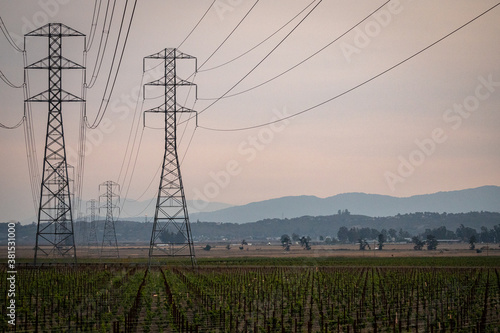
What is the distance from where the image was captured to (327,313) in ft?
98.9

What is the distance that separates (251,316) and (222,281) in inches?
696

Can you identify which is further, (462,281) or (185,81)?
(185,81)

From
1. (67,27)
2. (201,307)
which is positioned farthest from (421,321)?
(67,27)

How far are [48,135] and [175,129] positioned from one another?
32.7 ft

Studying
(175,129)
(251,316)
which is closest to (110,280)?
(175,129)

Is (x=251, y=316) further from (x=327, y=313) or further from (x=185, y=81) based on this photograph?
(x=185, y=81)

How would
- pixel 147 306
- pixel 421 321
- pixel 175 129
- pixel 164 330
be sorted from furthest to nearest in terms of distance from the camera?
pixel 175 129
pixel 147 306
pixel 421 321
pixel 164 330

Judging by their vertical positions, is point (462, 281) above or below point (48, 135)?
below

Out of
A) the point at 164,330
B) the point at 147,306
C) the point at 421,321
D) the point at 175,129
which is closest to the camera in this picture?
the point at 164,330

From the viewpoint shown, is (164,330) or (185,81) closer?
(164,330)

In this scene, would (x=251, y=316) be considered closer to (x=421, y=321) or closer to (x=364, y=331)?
(x=364, y=331)

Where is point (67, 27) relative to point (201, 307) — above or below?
above

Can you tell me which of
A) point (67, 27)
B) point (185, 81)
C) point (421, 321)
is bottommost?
point (421, 321)

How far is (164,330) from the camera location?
84.4 ft
